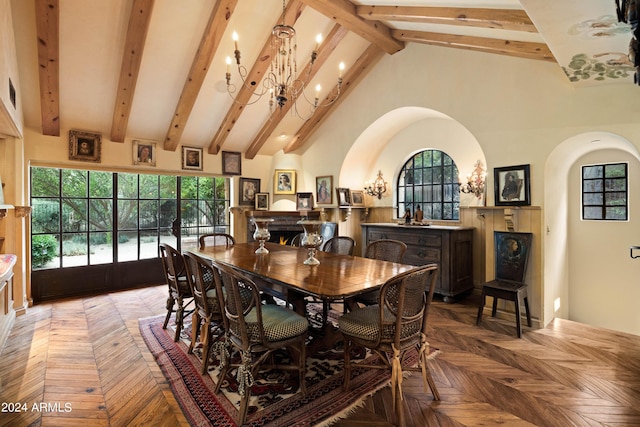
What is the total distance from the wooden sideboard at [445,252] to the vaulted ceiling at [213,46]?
2.09 meters

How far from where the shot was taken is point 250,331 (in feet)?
6.70

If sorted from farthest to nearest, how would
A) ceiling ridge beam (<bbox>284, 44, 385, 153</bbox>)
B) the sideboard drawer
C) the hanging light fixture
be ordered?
ceiling ridge beam (<bbox>284, 44, 385, 153</bbox>) < the sideboard drawer < the hanging light fixture

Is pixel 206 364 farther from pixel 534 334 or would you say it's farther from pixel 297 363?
pixel 534 334

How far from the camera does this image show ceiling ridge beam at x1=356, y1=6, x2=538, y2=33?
2.70 m

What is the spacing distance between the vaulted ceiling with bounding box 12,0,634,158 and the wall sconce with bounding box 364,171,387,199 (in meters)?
1.61

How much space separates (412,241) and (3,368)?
4363 millimetres

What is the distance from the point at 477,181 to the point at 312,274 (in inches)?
125

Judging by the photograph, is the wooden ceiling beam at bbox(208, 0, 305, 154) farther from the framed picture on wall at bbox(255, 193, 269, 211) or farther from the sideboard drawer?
the sideboard drawer

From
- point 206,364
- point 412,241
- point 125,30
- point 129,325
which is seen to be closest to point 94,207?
point 129,325

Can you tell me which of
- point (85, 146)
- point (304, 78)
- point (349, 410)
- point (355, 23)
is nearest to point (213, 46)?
point (304, 78)

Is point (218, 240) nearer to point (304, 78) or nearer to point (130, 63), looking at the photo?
point (130, 63)

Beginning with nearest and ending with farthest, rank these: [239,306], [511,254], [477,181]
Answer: [239,306]
[511,254]
[477,181]

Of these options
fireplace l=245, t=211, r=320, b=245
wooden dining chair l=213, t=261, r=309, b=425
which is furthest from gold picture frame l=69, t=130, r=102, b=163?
wooden dining chair l=213, t=261, r=309, b=425

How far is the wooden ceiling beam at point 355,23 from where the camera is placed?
3.46 m
